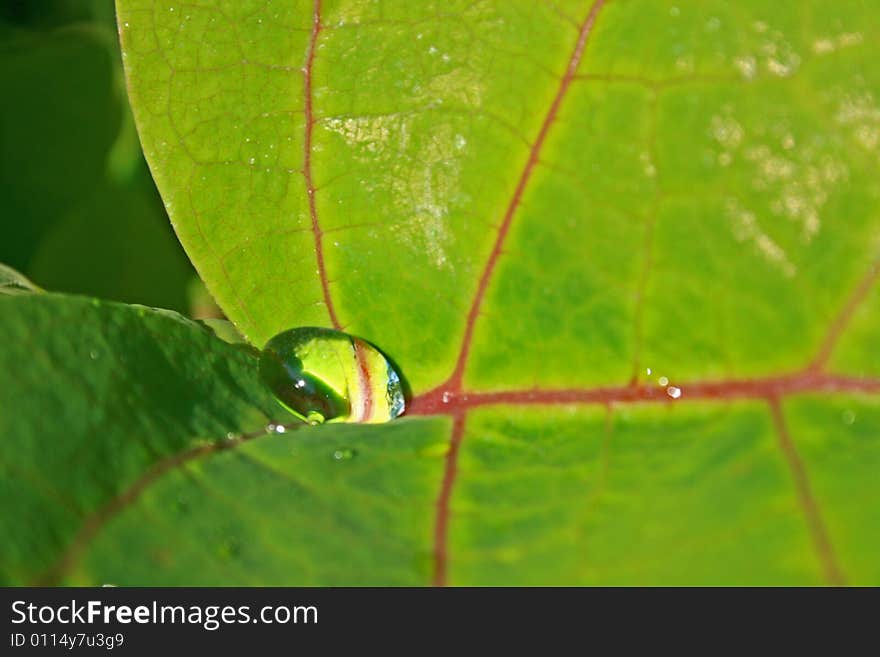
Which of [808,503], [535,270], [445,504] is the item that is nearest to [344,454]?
[445,504]

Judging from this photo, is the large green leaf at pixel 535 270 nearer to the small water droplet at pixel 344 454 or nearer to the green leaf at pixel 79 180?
the small water droplet at pixel 344 454

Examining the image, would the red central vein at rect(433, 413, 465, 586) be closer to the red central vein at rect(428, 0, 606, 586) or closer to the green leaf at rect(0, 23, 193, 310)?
the red central vein at rect(428, 0, 606, 586)

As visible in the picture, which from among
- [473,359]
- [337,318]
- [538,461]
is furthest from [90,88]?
[538,461]

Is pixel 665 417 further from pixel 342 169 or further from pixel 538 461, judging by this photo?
pixel 342 169

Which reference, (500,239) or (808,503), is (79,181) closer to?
(500,239)

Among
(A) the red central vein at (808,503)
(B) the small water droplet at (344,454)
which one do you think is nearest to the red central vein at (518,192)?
(B) the small water droplet at (344,454)

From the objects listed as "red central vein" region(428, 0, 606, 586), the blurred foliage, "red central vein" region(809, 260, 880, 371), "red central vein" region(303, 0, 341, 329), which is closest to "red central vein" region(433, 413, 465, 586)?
"red central vein" region(428, 0, 606, 586)
